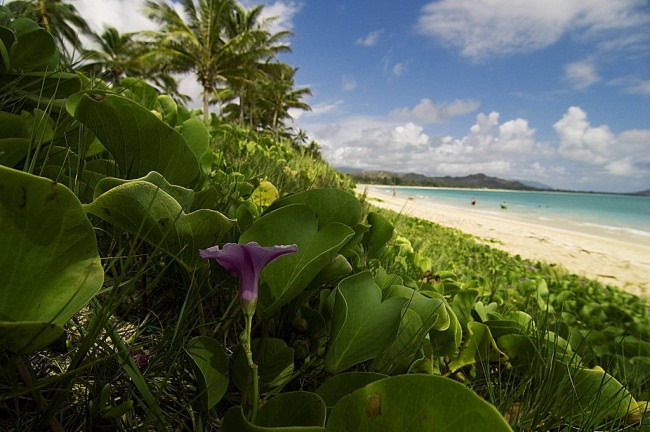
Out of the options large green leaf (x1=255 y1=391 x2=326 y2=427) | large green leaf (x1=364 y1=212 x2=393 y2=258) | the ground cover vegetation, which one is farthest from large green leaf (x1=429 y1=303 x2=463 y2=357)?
large green leaf (x1=255 y1=391 x2=326 y2=427)

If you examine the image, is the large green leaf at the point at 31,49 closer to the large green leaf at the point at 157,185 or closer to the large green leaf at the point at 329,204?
the large green leaf at the point at 157,185

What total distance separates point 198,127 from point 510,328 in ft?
2.96

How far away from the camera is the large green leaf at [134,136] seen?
1.83 feet

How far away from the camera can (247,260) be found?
0.46m

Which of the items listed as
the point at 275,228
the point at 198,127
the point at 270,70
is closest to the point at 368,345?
the point at 275,228

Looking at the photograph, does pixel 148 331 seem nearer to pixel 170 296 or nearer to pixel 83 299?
pixel 170 296

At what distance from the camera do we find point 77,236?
13.9 inches

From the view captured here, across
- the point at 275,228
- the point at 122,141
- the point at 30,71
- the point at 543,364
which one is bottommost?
the point at 543,364

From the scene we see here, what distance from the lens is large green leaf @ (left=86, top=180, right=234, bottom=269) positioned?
0.45m

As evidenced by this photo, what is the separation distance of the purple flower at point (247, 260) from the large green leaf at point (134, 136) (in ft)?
0.90

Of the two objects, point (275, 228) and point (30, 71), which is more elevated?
point (30, 71)

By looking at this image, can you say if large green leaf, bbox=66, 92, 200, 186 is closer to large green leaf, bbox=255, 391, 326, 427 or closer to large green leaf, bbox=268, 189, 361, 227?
large green leaf, bbox=268, 189, 361, 227

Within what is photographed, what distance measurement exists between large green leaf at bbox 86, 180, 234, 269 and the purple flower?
0.06m

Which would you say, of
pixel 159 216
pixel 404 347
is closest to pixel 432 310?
pixel 404 347
